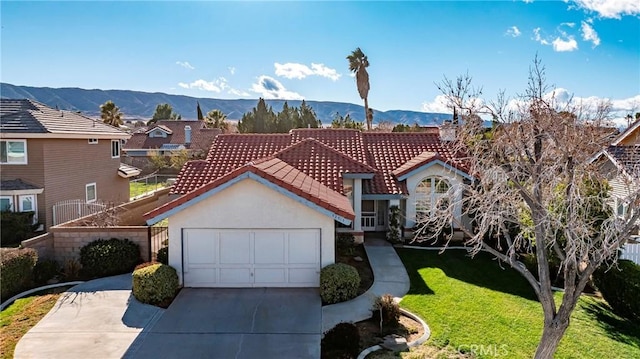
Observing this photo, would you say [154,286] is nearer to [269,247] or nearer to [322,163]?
[269,247]

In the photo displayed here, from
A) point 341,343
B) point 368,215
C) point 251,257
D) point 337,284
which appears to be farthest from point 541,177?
point 368,215

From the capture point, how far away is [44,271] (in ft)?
50.0

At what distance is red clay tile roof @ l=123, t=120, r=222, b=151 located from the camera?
58562mm

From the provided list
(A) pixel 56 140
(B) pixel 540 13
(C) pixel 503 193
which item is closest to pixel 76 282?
(A) pixel 56 140

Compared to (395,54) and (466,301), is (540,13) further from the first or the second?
(466,301)

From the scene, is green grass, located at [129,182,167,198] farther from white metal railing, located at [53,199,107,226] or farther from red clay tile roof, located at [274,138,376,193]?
red clay tile roof, located at [274,138,376,193]

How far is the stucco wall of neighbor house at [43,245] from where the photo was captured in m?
15.6

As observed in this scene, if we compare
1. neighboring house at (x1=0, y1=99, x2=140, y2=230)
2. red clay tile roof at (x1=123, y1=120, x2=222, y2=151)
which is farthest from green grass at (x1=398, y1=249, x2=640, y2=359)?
red clay tile roof at (x1=123, y1=120, x2=222, y2=151)

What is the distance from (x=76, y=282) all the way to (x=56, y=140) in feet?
36.6

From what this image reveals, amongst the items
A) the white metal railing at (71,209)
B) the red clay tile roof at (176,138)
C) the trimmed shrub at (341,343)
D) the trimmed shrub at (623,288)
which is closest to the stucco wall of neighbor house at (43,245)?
the white metal railing at (71,209)

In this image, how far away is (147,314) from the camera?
491 inches

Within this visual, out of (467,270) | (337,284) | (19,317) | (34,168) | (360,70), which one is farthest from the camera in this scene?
(360,70)

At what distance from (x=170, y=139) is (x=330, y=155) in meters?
46.4

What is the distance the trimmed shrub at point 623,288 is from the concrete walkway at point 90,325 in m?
14.2
